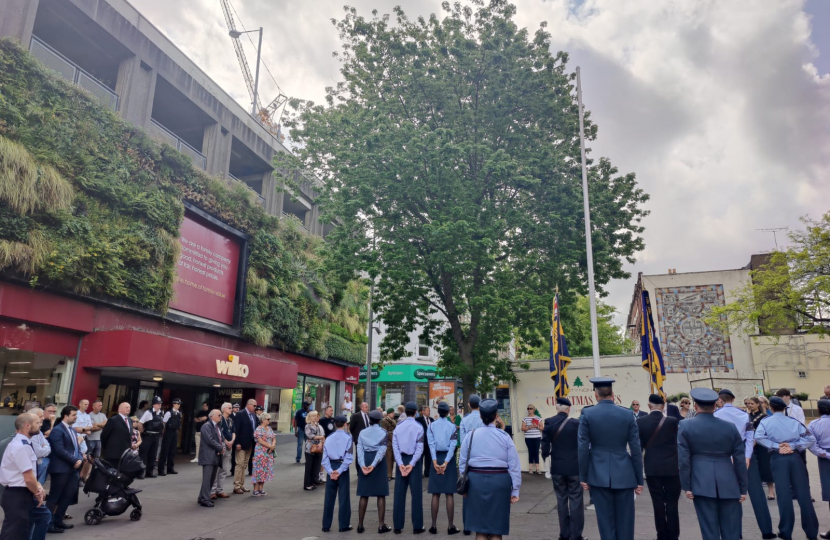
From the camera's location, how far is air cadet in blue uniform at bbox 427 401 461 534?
8273 mm

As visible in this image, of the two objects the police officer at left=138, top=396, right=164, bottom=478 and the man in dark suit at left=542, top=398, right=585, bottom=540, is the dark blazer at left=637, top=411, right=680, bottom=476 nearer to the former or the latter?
the man in dark suit at left=542, top=398, right=585, bottom=540

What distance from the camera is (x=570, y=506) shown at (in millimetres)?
7758

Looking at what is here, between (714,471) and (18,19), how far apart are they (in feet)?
59.4

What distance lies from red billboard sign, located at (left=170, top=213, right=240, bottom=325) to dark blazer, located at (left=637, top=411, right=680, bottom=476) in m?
14.6

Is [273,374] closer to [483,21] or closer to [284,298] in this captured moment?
[284,298]

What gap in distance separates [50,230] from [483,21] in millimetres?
13392

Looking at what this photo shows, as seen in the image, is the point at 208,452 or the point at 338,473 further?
Answer: the point at 208,452

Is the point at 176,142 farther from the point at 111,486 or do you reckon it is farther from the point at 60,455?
the point at 60,455

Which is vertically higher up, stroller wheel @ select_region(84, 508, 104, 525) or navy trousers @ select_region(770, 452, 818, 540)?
navy trousers @ select_region(770, 452, 818, 540)

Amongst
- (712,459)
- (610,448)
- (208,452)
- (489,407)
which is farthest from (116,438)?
(712,459)

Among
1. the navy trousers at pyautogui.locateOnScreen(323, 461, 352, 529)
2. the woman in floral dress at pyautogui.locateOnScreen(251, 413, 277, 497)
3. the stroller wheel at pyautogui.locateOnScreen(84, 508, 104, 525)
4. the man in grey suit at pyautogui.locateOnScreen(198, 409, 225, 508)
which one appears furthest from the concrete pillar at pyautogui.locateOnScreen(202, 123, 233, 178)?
the navy trousers at pyautogui.locateOnScreen(323, 461, 352, 529)

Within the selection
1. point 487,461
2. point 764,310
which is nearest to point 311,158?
point 487,461

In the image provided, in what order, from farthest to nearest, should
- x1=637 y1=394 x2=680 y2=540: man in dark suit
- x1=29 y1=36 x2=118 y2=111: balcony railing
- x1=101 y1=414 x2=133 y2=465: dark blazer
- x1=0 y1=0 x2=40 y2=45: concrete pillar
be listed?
1. x1=29 y1=36 x2=118 y2=111: balcony railing
2. x1=0 y1=0 x2=40 y2=45: concrete pillar
3. x1=101 y1=414 x2=133 y2=465: dark blazer
4. x1=637 y1=394 x2=680 y2=540: man in dark suit

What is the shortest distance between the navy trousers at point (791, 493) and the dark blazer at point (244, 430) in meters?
10.0
